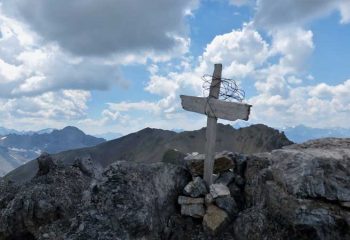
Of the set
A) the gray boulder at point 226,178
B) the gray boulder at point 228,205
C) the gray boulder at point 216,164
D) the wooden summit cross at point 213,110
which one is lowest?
the gray boulder at point 228,205

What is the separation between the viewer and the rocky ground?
36.1 feet

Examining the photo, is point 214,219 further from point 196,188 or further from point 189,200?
point 196,188

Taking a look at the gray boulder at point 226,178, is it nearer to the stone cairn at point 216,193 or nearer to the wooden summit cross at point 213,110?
the stone cairn at point 216,193

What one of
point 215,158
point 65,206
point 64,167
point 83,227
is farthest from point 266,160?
point 64,167

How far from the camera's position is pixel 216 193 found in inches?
480

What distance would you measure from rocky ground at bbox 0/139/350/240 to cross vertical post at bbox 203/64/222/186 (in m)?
0.54

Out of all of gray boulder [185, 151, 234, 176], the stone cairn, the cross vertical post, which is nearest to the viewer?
the stone cairn

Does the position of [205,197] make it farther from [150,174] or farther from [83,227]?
[83,227]

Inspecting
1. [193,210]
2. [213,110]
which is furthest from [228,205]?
[213,110]

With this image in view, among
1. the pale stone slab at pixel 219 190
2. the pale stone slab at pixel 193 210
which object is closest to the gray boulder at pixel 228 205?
the pale stone slab at pixel 219 190

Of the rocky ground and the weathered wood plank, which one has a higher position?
the weathered wood plank

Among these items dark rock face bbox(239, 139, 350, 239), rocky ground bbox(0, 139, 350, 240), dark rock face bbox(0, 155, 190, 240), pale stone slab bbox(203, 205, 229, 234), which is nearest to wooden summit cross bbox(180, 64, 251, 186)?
rocky ground bbox(0, 139, 350, 240)

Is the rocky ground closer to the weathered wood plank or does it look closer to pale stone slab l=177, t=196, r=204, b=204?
pale stone slab l=177, t=196, r=204, b=204

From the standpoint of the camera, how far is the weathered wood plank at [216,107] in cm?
1250
